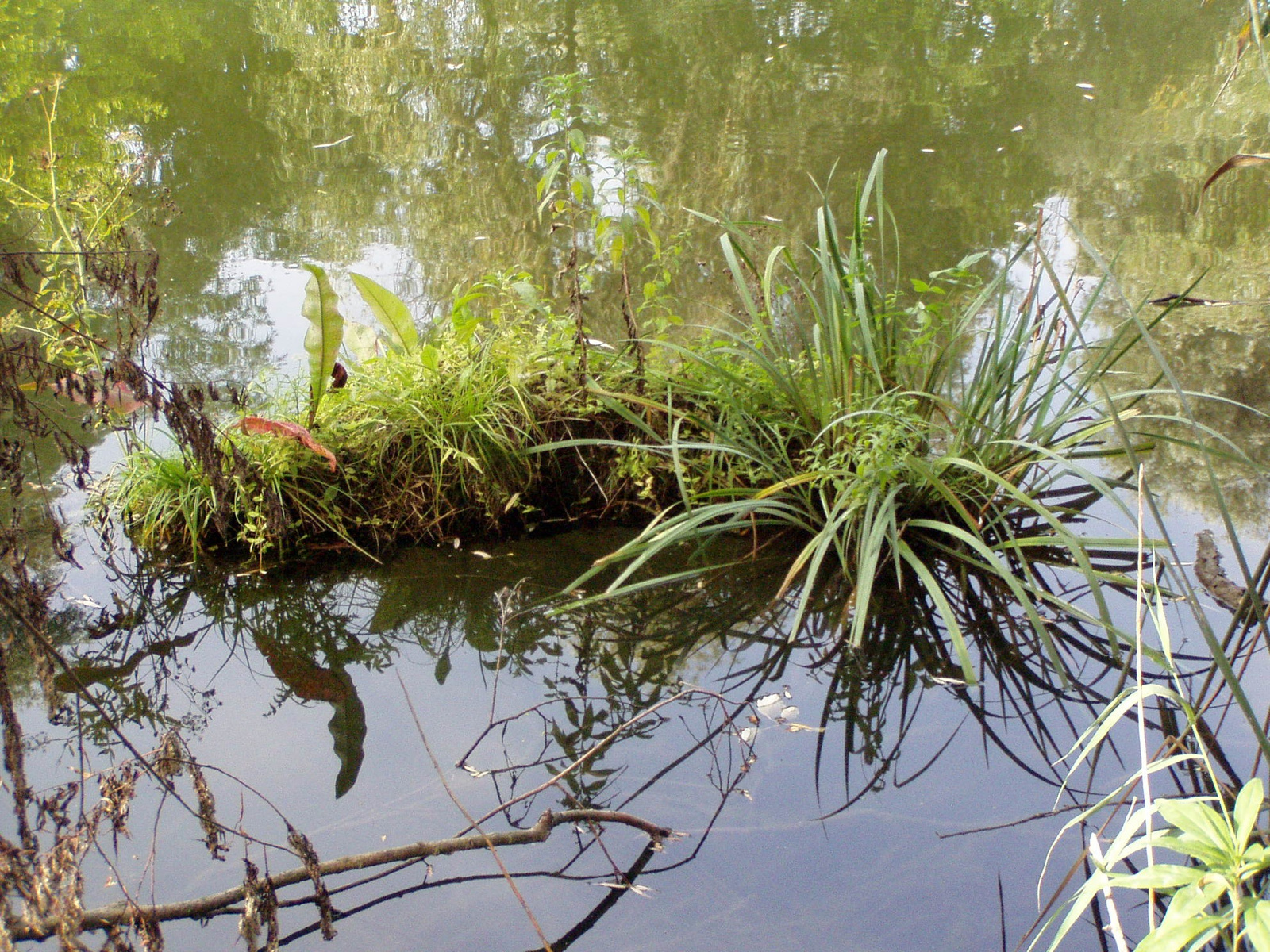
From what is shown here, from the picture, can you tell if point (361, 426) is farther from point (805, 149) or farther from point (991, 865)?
point (805, 149)

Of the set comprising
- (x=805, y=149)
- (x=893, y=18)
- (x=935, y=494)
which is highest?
(x=893, y=18)

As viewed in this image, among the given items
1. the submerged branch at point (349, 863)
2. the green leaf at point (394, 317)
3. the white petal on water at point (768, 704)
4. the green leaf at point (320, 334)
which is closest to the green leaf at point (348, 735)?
the submerged branch at point (349, 863)

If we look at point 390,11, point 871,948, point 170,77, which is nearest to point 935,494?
point 871,948

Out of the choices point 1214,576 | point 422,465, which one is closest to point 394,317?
point 422,465

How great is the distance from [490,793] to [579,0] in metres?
9.90

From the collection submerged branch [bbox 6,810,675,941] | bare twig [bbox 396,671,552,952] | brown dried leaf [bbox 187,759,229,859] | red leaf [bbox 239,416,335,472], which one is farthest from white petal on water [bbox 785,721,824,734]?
red leaf [bbox 239,416,335,472]

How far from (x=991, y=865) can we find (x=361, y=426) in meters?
2.04

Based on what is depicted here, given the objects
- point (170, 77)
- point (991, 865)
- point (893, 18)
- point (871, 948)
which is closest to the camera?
point (871, 948)

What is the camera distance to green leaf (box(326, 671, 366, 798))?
196 centimetres

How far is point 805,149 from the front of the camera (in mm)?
5984

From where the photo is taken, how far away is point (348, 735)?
2100 mm

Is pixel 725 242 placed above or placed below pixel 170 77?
below

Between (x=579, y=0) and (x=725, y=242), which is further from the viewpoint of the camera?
(x=579, y=0)

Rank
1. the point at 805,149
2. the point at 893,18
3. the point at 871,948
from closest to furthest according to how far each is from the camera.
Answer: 1. the point at 871,948
2. the point at 805,149
3. the point at 893,18
